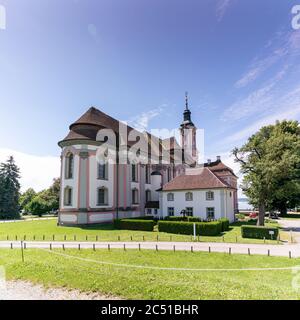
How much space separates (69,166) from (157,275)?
28132mm

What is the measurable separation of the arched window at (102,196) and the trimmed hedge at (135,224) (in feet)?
17.8

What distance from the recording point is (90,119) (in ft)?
126

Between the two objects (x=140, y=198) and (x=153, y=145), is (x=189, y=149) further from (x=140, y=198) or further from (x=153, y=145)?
(x=140, y=198)

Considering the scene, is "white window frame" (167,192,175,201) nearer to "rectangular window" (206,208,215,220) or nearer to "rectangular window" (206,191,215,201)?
"rectangular window" (206,191,215,201)

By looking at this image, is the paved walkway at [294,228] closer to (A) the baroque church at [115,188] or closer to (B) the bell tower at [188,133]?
(A) the baroque church at [115,188]

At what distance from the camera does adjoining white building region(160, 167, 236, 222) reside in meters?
34.5

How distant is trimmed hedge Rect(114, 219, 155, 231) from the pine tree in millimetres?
39229

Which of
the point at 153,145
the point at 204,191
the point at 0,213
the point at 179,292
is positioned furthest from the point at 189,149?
the point at 179,292

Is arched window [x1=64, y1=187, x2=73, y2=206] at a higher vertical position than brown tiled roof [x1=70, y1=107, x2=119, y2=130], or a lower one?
lower

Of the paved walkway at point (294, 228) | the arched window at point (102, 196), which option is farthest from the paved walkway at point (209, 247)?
the arched window at point (102, 196)

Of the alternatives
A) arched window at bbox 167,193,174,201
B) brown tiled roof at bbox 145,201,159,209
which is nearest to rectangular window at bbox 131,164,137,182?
brown tiled roof at bbox 145,201,159,209

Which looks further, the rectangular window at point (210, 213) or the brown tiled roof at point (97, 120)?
the brown tiled roof at point (97, 120)

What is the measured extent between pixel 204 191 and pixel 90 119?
68.5 ft

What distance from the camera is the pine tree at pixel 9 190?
58.1 metres
